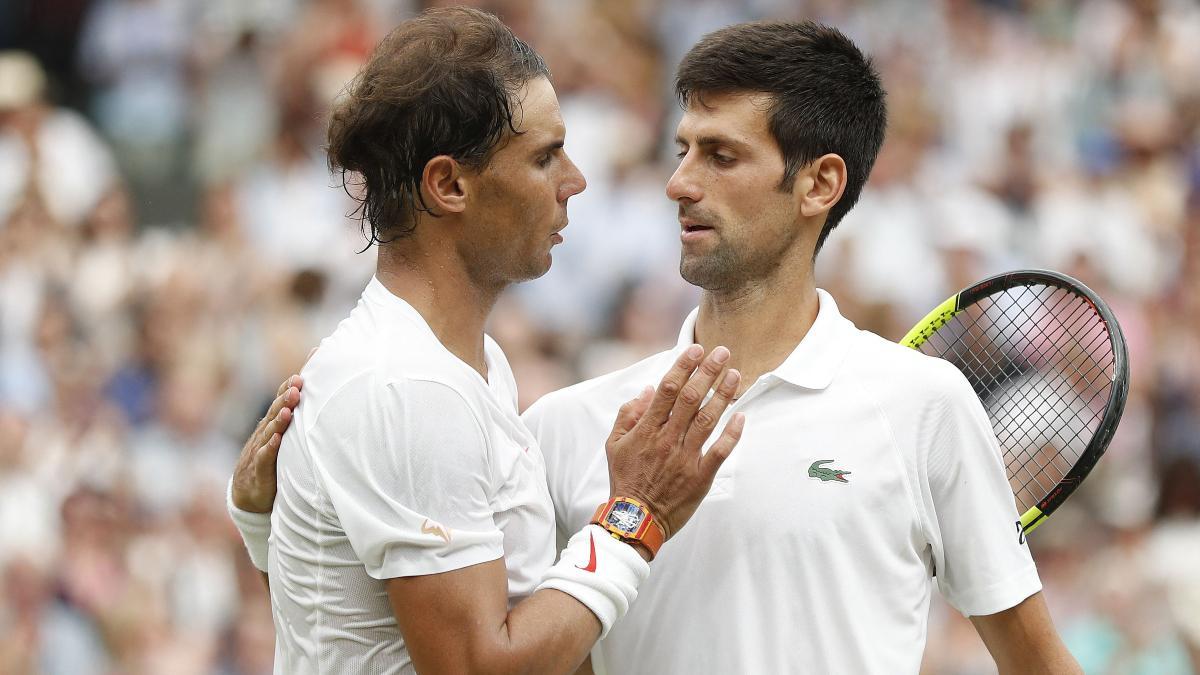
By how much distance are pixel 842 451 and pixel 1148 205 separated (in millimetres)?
5707

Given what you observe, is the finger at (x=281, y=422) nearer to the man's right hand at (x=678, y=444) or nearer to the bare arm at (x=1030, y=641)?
the man's right hand at (x=678, y=444)

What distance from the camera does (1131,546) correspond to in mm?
6773

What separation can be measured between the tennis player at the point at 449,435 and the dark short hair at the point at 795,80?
46cm

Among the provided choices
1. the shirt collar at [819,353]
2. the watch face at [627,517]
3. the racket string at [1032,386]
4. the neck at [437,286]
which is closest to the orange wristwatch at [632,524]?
the watch face at [627,517]

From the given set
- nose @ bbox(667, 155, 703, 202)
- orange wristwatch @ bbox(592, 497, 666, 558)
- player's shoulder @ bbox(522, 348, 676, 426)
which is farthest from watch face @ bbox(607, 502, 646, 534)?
nose @ bbox(667, 155, 703, 202)

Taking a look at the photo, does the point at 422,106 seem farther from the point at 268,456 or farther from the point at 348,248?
the point at 348,248

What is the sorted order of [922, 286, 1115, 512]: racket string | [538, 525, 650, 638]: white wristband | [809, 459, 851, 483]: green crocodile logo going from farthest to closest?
1. [922, 286, 1115, 512]: racket string
2. [809, 459, 851, 483]: green crocodile logo
3. [538, 525, 650, 638]: white wristband

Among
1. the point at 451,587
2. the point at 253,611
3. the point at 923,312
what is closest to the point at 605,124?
the point at 923,312

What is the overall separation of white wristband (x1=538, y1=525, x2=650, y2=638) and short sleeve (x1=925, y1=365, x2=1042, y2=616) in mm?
639

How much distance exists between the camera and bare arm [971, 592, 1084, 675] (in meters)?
3.03

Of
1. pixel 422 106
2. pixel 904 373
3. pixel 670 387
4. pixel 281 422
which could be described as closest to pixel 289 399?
pixel 281 422

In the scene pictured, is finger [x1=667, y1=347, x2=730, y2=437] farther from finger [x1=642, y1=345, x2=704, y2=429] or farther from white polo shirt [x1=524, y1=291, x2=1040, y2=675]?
white polo shirt [x1=524, y1=291, x2=1040, y2=675]

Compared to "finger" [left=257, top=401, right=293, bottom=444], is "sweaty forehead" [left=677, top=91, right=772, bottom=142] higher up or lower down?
higher up

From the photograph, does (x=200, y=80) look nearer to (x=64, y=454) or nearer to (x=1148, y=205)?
(x=64, y=454)
